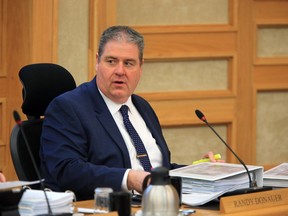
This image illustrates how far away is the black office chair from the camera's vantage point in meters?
3.59

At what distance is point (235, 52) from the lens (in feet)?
18.8

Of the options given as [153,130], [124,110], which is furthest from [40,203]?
[153,130]

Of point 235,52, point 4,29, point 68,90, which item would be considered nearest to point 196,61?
point 235,52

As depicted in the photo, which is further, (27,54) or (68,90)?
(27,54)

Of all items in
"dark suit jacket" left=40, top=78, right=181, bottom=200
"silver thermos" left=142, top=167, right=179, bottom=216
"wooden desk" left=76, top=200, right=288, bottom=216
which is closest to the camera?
"silver thermos" left=142, top=167, right=179, bottom=216

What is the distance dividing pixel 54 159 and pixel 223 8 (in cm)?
256

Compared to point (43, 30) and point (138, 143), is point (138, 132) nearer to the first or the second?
point (138, 143)

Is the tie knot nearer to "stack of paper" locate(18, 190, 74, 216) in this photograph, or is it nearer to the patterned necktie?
the patterned necktie

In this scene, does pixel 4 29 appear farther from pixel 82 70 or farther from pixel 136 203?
pixel 136 203

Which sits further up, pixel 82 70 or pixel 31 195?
pixel 82 70

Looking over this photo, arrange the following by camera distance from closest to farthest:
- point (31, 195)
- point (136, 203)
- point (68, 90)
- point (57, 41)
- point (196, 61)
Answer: point (31, 195) < point (136, 203) < point (68, 90) < point (57, 41) < point (196, 61)

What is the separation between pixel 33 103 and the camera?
12.1 ft

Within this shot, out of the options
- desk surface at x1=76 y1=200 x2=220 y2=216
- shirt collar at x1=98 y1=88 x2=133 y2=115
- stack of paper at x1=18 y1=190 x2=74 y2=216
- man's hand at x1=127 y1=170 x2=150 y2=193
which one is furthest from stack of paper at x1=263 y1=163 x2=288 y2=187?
stack of paper at x1=18 y1=190 x2=74 y2=216

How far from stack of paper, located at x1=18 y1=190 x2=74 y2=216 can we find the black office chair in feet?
2.63
